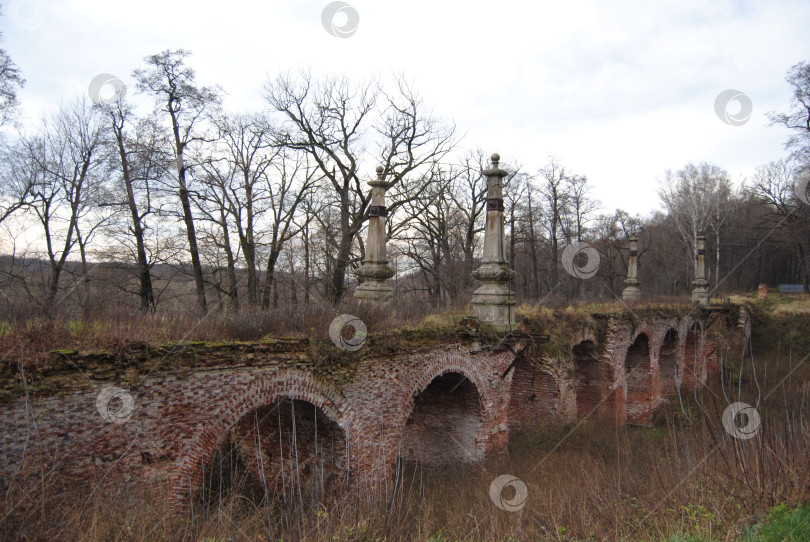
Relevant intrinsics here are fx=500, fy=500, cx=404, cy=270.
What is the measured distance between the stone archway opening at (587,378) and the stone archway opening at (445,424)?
605cm

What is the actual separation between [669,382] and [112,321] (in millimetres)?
20056

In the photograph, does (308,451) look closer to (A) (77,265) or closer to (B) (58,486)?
(B) (58,486)

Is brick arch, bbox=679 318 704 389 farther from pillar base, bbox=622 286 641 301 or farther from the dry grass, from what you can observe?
the dry grass

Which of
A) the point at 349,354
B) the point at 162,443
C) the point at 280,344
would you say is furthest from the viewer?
the point at 349,354

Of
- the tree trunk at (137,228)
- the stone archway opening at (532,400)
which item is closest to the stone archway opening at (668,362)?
the stone archway opening at (532,400)

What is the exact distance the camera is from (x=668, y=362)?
19953 millimetres

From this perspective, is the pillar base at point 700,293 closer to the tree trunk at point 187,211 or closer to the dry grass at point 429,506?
the dry grass at point 429,506

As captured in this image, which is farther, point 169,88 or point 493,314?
point 169,88

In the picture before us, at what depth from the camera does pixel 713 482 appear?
5.06 metres

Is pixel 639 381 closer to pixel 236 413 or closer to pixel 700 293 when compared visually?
pixel 700 293

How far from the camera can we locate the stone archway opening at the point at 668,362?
1942 cm

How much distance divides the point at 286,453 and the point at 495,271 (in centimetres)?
521

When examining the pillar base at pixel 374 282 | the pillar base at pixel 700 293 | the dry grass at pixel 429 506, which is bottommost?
the dry grass at pixel 429 506

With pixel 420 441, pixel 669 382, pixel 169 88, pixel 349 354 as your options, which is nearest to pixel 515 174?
pixel 669 382
